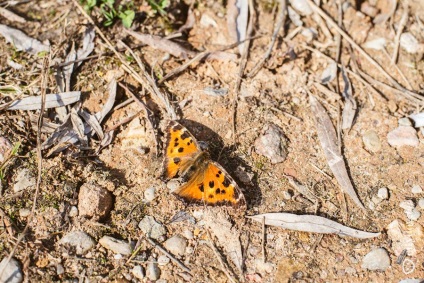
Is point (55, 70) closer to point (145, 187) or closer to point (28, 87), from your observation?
point (28, 87)

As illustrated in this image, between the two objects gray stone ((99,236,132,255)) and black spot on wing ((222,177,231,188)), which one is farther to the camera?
black spot on wing ((222,177,231,188))

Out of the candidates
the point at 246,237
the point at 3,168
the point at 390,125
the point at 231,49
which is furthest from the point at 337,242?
the point at 3,168

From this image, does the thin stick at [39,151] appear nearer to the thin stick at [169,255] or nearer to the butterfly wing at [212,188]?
the thin stick at [169,255]

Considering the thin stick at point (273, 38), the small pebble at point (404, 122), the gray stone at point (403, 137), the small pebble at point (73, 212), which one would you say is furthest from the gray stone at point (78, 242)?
the small pebble at point (404, 122)

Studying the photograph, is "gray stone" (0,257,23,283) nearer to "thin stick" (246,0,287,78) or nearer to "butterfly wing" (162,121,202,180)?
"butterfly wing" (162,121,202,180)

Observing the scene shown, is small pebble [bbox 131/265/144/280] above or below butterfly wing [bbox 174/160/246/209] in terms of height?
below

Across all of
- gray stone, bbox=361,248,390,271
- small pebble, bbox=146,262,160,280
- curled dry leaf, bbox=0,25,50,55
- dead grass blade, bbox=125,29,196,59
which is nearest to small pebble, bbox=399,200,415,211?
gray stone, bbox=361,248,390,271

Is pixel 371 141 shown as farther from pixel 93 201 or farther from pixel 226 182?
pixel 93 201

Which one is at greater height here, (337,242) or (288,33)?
(288,33)
